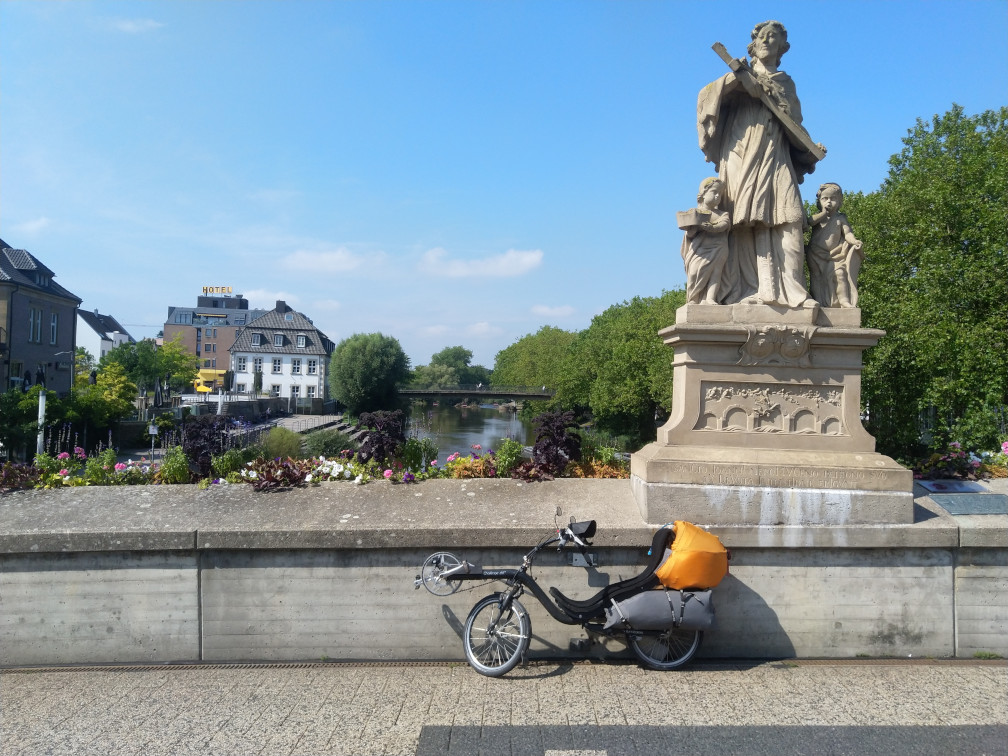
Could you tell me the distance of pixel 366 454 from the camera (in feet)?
21.7

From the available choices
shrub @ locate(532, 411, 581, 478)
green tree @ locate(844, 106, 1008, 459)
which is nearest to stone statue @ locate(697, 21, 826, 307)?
shrub @ locate(532, 411, 581, 478)

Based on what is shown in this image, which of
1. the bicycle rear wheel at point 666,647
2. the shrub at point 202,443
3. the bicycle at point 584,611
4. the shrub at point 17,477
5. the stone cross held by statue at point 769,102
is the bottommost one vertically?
the bicycle rear wheel at point 666,647

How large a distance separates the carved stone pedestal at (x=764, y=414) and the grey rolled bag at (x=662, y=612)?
2.62ft

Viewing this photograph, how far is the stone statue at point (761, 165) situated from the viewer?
19.5ft

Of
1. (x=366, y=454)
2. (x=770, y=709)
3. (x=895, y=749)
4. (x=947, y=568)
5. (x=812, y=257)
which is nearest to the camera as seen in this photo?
(x=895, y=749)

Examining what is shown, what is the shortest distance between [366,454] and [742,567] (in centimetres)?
345

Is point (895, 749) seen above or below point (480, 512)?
below

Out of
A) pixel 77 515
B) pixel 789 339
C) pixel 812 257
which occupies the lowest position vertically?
pixel 77 515

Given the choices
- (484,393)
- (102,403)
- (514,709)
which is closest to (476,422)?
(484,393)

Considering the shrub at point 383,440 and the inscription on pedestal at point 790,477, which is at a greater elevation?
the shrub at point 383,440

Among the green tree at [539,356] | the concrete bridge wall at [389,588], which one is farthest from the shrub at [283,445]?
the green tree at [539,356]

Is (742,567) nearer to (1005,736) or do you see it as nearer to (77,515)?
(1005,736)

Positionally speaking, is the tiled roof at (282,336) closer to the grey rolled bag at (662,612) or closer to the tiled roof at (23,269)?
the tiled roof at (23,269)

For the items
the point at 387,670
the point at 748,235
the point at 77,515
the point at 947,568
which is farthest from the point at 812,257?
the point at 77,515
